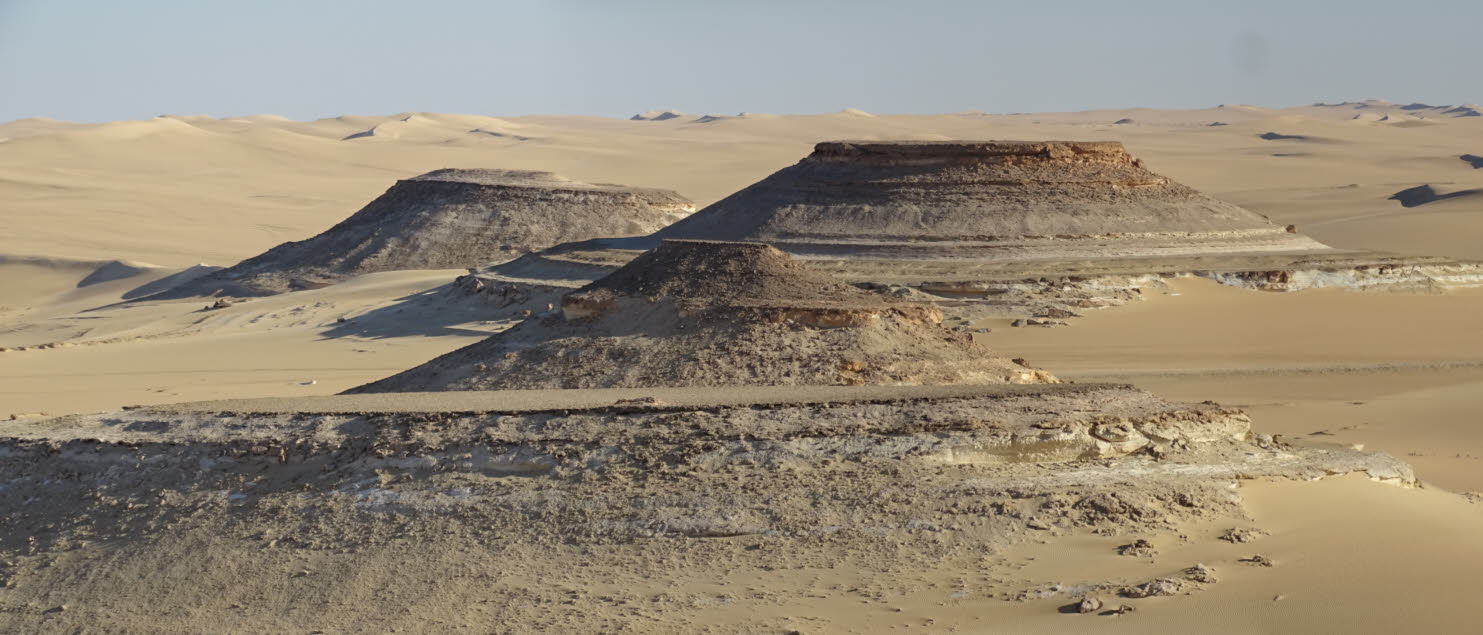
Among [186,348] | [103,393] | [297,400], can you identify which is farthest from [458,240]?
[297,400]

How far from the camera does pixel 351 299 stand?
2659 centimetres

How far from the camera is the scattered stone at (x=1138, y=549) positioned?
24.9ft

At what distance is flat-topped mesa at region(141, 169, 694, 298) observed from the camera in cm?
3269

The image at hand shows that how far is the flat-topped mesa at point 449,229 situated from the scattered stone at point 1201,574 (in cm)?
2579

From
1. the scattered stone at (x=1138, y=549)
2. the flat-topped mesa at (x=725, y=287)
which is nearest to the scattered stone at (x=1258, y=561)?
the scattered stone at (x=1138, y=549)

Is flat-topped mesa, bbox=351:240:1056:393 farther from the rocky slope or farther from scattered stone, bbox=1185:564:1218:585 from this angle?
scattered stone, bbox=1185:564:1218:585

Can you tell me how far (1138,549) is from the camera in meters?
7.62

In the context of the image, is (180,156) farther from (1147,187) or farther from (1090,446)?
(1090,446)

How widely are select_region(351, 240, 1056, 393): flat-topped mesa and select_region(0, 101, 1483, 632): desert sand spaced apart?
72.9 inches

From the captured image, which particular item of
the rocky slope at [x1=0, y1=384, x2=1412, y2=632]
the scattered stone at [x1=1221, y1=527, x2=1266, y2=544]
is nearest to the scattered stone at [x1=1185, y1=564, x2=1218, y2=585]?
the rocky slope at [x1=0, y1=384, x2=1412, y2=632]

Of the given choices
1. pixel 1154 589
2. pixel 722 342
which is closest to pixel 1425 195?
pixel 722 342

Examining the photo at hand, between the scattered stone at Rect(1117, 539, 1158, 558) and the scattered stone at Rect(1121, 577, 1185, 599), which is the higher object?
the scattered stone at Rect(1117, 539, 1158, 558)

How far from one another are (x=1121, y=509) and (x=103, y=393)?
12645 mm

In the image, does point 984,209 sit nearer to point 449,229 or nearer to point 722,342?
point 449,229
